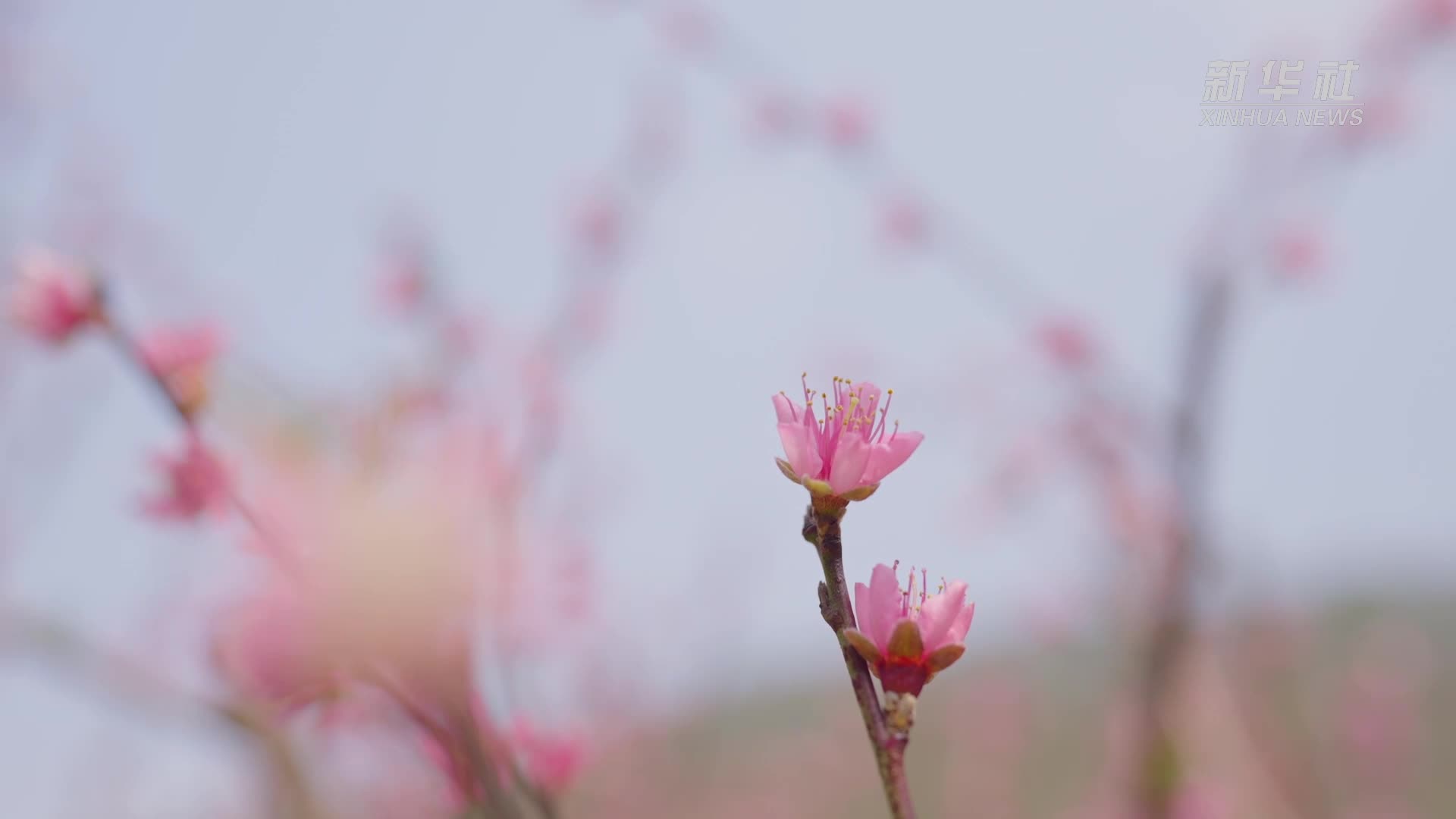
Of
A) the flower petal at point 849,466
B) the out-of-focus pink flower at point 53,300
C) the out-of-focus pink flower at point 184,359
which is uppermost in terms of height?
the out-of-focus pink flower at point 53,300

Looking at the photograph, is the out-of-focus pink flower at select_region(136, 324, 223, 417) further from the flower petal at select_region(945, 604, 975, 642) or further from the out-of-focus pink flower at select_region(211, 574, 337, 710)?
the flower petal at select_region(945, 604, 975, 642)

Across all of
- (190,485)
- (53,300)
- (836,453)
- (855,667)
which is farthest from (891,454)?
(53,300)

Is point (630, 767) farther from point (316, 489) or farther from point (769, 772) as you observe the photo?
point (316, 489)

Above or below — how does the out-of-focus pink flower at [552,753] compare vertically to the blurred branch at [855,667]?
above

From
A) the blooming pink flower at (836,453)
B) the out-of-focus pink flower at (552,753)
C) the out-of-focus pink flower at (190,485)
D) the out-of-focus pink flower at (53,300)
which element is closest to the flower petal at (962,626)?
the blooming pink flower at (836,453)

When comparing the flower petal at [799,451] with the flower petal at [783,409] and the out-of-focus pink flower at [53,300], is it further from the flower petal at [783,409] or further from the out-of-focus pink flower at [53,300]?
the out-of-focus pink flower at [53,300]

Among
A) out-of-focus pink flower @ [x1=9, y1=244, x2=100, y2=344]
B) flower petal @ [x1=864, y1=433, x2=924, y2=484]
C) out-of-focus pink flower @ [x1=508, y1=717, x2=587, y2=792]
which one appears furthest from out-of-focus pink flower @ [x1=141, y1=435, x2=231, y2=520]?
flower petal @ [x1=864, y1=433, x2=924, y2=484]
